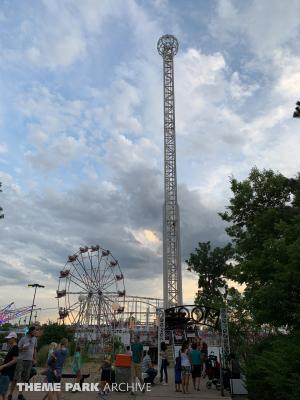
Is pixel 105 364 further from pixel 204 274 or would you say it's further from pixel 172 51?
pixel 172 51

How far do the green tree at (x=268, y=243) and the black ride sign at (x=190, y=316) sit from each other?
213 cm

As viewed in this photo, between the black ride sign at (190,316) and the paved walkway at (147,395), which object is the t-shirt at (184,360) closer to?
the paved walkway at (147,395)

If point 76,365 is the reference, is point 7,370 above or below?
below

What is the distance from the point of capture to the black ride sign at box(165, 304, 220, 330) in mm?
20062

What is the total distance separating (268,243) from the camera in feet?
53.1

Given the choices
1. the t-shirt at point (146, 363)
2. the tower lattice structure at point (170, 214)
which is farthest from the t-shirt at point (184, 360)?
the tower lattice structure at point (170, 214)

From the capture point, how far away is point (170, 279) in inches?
2169

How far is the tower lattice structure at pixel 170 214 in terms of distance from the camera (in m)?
54.8

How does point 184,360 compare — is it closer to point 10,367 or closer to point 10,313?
point 10,367

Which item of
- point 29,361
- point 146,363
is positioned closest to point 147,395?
point 146,363

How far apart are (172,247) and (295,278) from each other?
147ft

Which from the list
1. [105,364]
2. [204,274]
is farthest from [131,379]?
[204,274]

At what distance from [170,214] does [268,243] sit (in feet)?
132

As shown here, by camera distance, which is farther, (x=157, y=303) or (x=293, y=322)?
(x=157, y=303)
